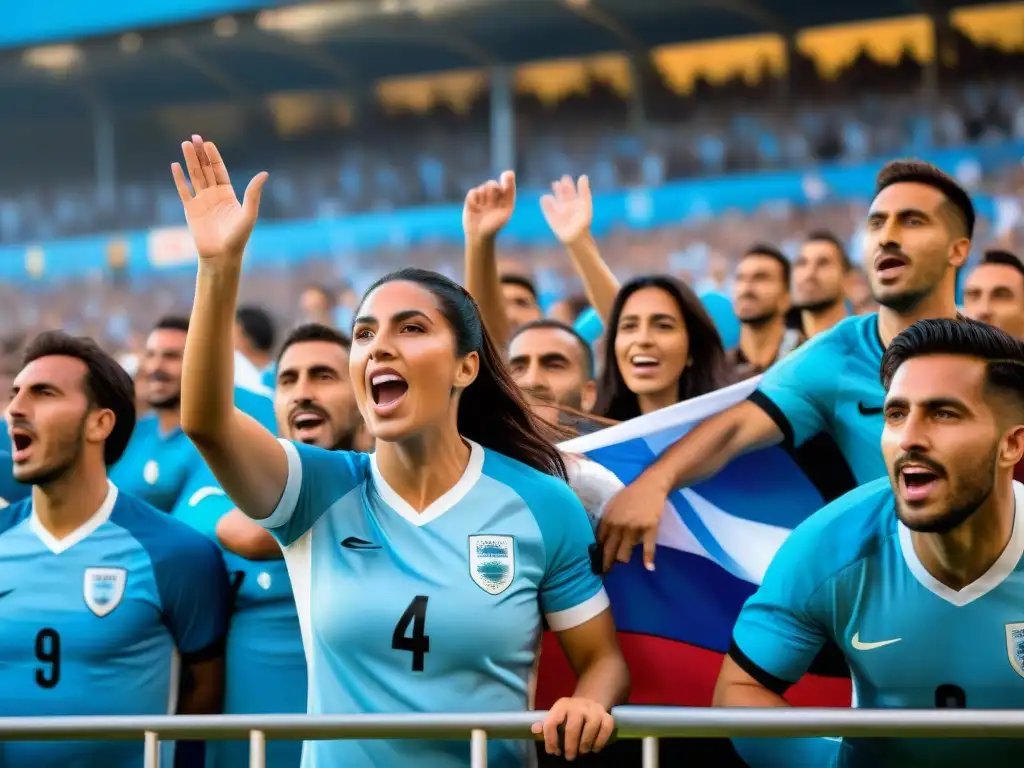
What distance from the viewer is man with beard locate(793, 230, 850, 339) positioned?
5512 millimetres

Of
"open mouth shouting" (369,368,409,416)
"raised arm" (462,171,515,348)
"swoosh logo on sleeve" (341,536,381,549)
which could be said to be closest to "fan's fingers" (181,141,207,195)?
"open mouth shouting" (369,368,409,416)

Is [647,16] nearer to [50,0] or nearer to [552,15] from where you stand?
[552,15]

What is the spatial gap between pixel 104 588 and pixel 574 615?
1.18 metres

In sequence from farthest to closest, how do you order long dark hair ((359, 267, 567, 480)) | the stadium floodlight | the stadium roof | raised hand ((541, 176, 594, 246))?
1. the stadium floodlight
2. the stadium roof
3. raised hand ((541, 176, 594, 246))
4. long dark hair ((359, 267, 567, 480))

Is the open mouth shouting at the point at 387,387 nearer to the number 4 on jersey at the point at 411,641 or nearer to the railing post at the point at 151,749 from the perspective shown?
the number 4 on jersey at the point at 411,641

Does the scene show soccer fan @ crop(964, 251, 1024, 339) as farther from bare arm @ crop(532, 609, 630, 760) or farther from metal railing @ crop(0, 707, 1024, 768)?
metal railing @ crop(0, 707, 1024, 768)

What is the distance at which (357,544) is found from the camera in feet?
8.34

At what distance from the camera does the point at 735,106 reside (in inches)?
634

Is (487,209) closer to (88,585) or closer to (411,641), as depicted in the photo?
(88,585)

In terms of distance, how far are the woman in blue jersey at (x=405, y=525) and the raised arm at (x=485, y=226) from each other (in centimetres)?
114

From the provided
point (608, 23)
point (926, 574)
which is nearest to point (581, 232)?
point (926, 574)

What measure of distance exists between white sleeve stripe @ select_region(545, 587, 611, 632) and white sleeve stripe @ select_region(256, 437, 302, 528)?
20.7 inches

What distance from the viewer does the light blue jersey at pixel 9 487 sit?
3770mm

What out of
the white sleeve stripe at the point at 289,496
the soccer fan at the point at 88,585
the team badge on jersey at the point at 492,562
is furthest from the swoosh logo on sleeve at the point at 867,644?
the soccer fan at the point at 88,585
